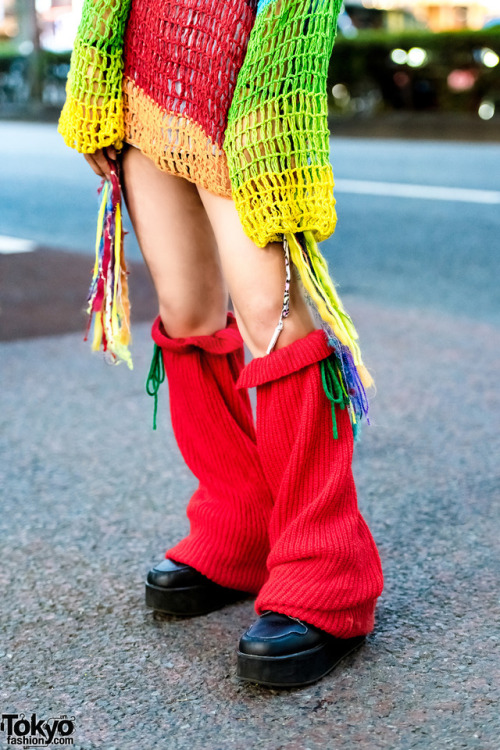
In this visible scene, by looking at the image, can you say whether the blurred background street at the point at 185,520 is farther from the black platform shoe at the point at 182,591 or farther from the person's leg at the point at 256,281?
the person's leg at the point at 256,281

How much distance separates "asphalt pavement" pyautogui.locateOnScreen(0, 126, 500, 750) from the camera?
1712 mm

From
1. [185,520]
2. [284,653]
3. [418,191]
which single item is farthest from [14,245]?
[284,653]

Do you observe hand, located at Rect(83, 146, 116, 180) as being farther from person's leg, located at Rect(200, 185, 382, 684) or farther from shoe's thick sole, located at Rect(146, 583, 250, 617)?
shoe's thick sole, located at Rect(146, 583, 250, 617)

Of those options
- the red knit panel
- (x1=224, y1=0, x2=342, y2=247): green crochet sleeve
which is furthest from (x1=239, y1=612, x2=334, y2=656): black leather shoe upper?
the red knit panel

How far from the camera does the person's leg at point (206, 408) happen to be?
203cm

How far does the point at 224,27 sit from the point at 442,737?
46.4 inches

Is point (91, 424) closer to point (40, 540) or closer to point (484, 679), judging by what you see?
point (40, 540)

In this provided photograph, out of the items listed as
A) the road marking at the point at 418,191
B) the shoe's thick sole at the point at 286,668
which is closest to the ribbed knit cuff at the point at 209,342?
the shoe's thick sole at the point at 286,668

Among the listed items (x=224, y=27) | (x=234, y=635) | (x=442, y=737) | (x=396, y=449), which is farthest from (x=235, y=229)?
(x=396, y=449)

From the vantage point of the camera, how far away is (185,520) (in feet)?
8.35

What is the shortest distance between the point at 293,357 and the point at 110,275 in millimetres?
458

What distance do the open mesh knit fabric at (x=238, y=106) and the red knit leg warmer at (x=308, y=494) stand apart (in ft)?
0.21

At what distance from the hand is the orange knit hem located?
6 centimetres

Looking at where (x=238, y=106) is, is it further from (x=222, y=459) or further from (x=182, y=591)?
(x=182, y=591)
